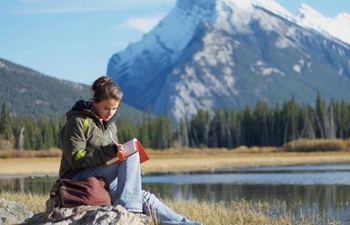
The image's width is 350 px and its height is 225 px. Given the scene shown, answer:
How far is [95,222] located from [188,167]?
54208mm

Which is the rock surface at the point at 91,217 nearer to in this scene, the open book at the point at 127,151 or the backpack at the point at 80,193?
the backpack at the point at 80,193

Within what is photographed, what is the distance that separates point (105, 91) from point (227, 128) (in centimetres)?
12708

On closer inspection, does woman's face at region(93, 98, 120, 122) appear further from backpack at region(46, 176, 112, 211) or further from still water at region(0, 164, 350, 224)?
still water at region(0, 164, 350, 224)

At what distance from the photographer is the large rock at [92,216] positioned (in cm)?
736

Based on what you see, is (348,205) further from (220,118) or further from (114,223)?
(220,118)

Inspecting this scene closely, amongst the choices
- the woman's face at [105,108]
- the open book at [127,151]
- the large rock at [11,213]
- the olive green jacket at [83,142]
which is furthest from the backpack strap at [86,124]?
the large rock at [11,213]

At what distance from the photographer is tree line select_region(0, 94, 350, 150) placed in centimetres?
11538

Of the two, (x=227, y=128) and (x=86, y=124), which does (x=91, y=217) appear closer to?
(x=86, y=124)

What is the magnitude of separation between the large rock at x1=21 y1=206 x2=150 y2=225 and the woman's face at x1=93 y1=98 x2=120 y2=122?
0.98 metres

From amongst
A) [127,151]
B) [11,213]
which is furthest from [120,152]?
[11,213]

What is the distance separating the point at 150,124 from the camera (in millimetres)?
134500

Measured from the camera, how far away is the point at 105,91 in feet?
25.7

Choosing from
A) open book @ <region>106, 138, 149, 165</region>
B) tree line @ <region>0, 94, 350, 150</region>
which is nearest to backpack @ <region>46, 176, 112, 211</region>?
open book @ <region>106, 138, 149, 165</region>

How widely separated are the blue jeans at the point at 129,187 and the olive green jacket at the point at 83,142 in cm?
16
